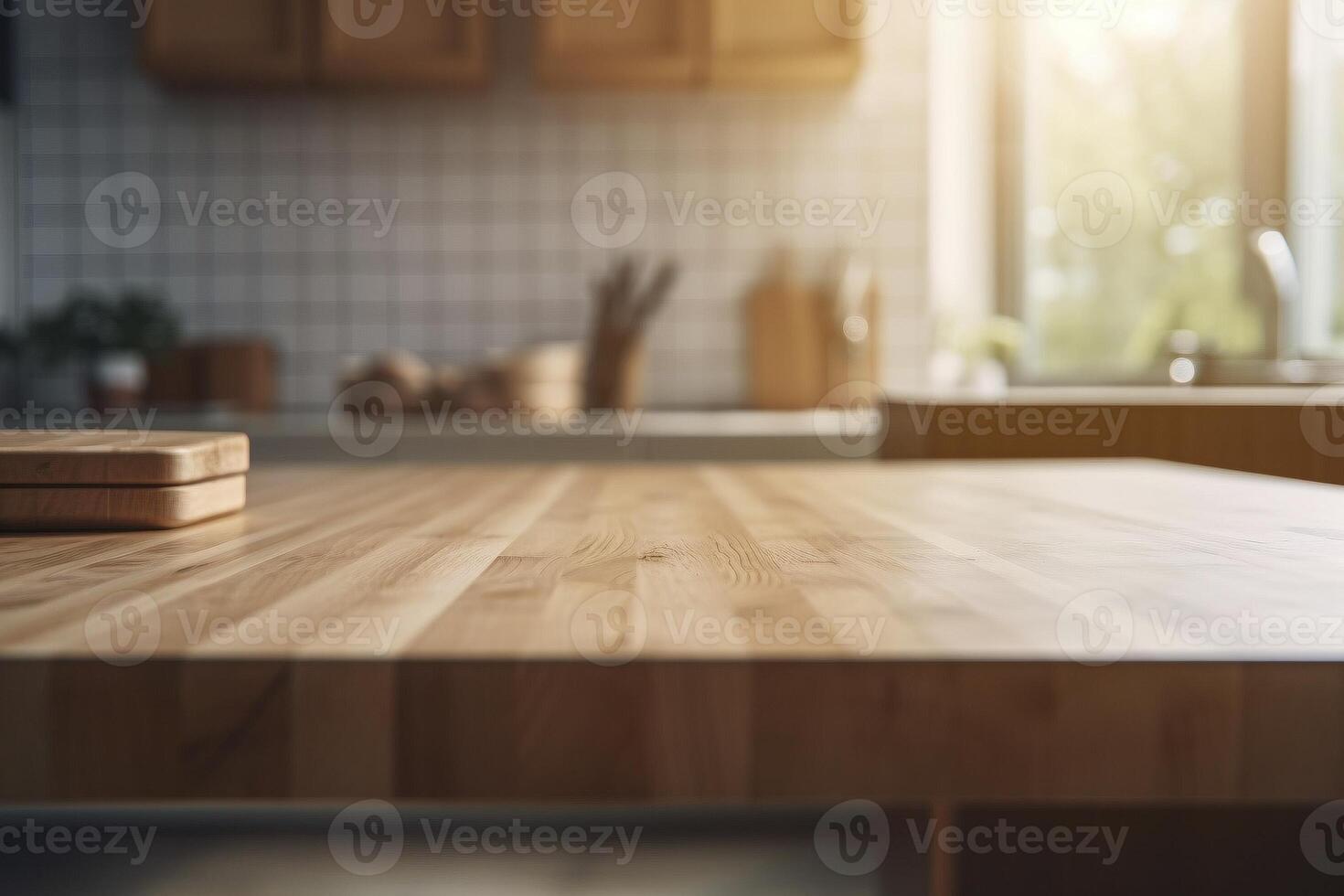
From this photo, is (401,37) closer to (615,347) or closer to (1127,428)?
(615,347)

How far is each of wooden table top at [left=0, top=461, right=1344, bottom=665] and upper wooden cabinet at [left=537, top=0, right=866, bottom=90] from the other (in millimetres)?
1662

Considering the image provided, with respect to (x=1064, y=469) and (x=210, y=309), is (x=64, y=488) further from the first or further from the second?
(x=210, y=309)

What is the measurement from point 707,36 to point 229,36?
1.04m

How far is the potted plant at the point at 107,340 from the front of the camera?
2.16 meters

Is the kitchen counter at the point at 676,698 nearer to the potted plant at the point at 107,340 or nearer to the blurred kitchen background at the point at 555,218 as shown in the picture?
the blurred kitchen background at the point at 555,218

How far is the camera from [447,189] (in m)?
2.41

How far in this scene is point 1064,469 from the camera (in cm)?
92

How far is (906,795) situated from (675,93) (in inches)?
89.9

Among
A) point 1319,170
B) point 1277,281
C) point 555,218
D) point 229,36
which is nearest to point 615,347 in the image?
point 555,218

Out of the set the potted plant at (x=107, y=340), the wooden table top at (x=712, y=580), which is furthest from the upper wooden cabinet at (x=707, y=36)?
the wooden table top at (x=712, y=580)

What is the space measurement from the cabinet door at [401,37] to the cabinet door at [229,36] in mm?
51

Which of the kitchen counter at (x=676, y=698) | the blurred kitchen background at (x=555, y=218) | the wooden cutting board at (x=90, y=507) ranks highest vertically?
the blurred kitchen background at (x=555, y=218)

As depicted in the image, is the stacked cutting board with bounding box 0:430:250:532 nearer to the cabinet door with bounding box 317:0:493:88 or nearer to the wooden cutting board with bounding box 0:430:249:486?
the wooden cutting board with bounding box 0:430:249:486

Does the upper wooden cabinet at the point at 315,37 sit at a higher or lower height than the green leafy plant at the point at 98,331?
higher
